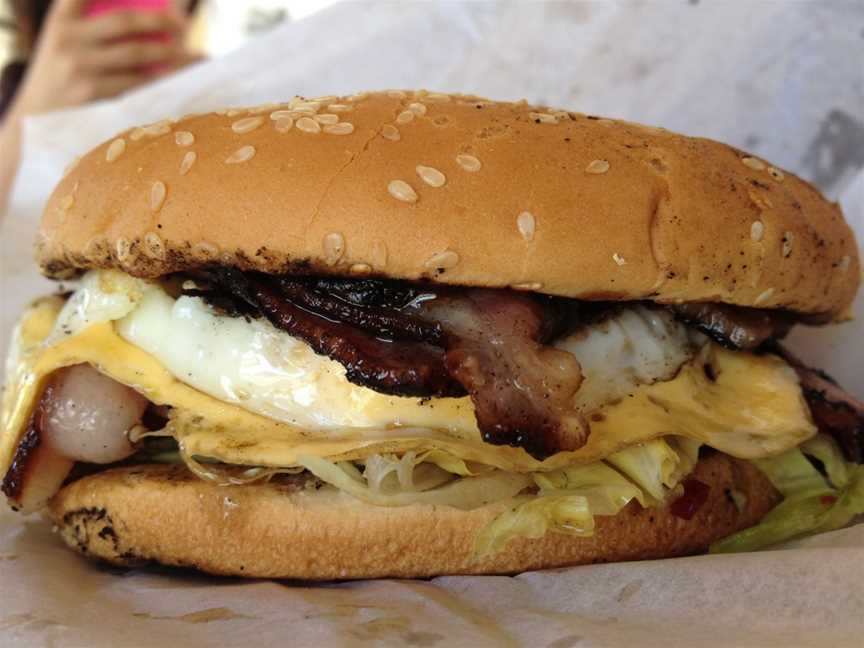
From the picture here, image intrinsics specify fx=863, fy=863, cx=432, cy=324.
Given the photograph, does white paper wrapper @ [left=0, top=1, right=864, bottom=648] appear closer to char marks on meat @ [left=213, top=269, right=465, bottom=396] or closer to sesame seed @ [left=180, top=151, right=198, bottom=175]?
char marks on meat @ [left=213, top=269, right=465, bottom=396]

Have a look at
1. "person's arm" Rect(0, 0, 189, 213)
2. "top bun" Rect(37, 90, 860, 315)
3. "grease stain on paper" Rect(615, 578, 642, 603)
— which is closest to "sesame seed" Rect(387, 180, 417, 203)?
"top bun" Rect(37, 90, 860, 315)

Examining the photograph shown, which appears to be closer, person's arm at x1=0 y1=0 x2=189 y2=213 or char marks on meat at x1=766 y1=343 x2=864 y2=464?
char marks on meat at x1=766 y1=343 x2=864 y2=464

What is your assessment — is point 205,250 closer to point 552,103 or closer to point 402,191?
point 402,191

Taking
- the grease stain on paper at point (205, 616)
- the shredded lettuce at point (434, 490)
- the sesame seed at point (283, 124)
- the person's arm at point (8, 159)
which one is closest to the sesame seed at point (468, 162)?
the sesame seed at point (283, 124)

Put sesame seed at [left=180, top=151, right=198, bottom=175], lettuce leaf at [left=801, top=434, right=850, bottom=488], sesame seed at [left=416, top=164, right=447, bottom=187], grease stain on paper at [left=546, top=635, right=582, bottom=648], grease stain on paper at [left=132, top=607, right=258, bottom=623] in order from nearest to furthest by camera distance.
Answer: grease stain on paper at [left=546, top=635, right=582, bottom=648]
grease stain on paper at [left=132, top=607, right=258, bottom=623]
sesame seed at [left=416, top=164, right=447, bottom=187]
sesame seed at [left=180, top=151, right=198, bottom=175]
lettuce leaf at [left=801, top=434, right=850, bottom=488]

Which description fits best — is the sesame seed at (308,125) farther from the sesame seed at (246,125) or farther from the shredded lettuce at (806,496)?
the shredded lettuce at (806,496)

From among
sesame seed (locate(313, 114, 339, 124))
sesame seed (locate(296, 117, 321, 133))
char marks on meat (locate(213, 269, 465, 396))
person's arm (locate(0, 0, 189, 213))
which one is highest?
sesame seed (locate(313, 114, 339, 124))

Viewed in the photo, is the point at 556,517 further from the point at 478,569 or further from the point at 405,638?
the point at 405,638
